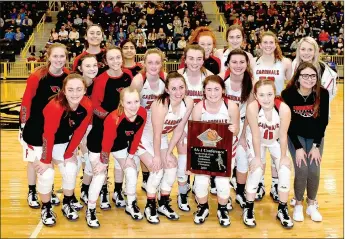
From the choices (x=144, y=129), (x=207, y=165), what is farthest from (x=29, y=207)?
(x=207, y=165)

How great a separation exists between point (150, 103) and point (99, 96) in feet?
1.51

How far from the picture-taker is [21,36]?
599 inches

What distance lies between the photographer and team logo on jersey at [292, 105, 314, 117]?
430cm

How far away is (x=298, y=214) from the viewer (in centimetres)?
447

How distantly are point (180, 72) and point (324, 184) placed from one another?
6.88 feet

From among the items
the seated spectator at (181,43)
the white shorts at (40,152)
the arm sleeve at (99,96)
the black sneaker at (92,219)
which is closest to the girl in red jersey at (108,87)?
the arm sleeve at (99,96)

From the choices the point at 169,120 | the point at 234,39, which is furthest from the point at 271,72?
the point at 169,120

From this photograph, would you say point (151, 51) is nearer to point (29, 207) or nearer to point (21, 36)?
point (29, 207)

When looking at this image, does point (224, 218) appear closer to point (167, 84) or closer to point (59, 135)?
point (167, 84)

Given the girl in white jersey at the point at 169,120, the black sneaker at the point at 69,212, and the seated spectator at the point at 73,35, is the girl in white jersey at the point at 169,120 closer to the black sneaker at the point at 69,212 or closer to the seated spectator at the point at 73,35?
the black sneaker at the point at 69,212

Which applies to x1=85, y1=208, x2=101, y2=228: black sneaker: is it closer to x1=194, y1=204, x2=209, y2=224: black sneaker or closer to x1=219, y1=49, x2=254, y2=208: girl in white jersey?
x1=194, y1=204, x2=209, y2=224: black sneaker

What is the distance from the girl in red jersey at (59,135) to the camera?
4.04 metres

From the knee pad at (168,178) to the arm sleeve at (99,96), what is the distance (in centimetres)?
77

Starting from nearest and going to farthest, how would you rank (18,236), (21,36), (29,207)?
(18,236), (29,207), (21,36)
